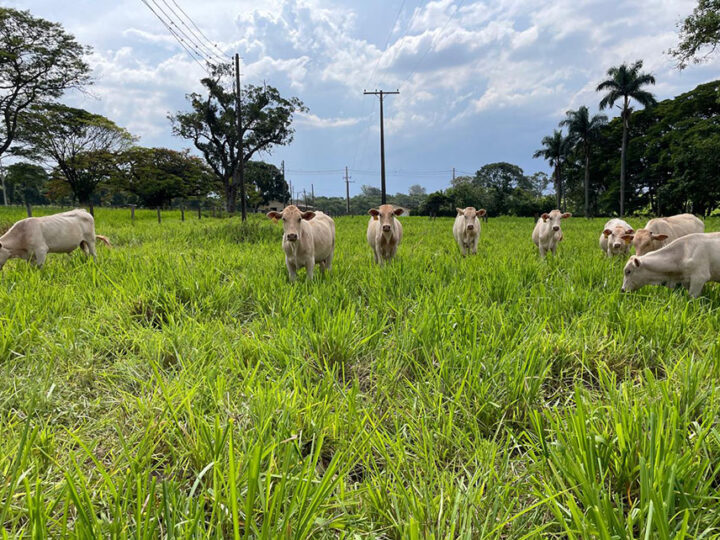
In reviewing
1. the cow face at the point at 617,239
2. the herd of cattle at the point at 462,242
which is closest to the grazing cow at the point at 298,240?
the herd of cattle at the point at 462,242

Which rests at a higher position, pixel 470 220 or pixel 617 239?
pixel 470 220

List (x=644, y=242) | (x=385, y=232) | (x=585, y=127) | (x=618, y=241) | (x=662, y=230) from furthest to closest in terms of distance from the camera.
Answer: (x=585, y=127)
(x=385, y=232)
(x=618, y=241)
(x=662, y=230)
(x=644, y=242)

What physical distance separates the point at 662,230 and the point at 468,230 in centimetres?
334

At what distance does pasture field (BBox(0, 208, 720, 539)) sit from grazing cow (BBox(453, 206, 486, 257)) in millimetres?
4191

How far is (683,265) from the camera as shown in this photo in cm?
396

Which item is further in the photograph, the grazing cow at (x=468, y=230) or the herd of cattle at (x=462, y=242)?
the grazing cow at (x=468, y=230)

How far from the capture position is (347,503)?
4.17ft

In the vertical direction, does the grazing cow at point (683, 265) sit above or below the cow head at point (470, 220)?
below

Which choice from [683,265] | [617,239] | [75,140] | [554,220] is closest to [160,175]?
[75,140]

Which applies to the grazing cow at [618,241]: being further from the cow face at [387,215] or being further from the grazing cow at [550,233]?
the cow face at [387,215]

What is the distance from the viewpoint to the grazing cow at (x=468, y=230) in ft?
26.1

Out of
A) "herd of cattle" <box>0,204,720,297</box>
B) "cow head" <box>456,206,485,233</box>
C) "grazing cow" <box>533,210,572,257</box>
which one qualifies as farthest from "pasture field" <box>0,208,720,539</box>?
"grazing cow" <box>533,210,572,257</box>

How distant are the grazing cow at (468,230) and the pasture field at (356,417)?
4191 mm

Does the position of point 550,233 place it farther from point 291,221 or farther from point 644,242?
point 291,221
